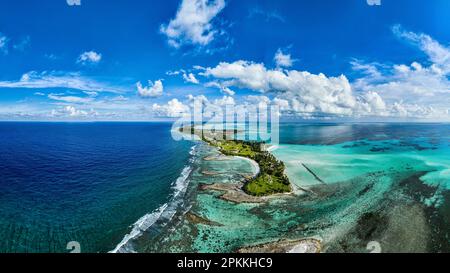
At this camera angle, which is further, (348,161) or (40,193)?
(348,161)

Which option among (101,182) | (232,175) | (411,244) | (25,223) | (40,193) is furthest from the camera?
(232,175)

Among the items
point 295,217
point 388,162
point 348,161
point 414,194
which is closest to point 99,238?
point 295,217

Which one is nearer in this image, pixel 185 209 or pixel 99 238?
pixel 99 238

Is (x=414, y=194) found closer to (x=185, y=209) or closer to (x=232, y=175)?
(x=232, y=175)
